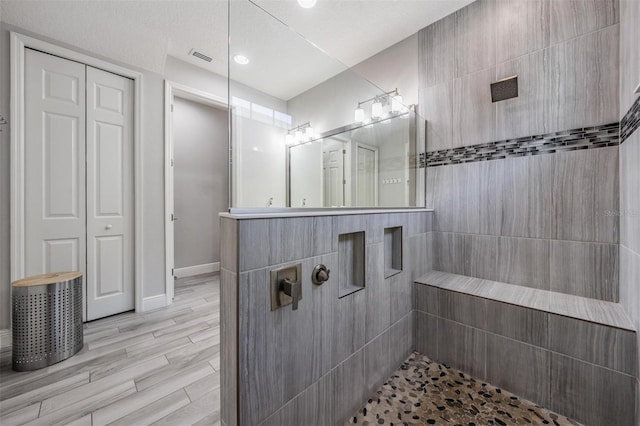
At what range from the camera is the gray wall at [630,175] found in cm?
110

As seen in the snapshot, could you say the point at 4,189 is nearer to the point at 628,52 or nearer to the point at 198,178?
the point at 198,178

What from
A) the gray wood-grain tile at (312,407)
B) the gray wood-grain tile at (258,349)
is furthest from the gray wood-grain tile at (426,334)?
the gray wood-grain tile at (258,349)

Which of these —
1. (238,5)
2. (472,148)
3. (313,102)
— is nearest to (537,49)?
(472,148)

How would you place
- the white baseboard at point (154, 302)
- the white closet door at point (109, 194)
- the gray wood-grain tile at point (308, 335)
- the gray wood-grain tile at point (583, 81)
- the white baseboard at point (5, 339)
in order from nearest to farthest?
the gray wood-grain tile at point (308, 335)
the gray wood-grain tile at point (583, 81)
the white baseboard at point (5, 339)
the white closet door at point (109, 194)
the white baseboard at point (154, 302)

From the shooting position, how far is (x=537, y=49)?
5.57ft

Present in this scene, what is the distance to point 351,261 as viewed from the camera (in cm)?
137

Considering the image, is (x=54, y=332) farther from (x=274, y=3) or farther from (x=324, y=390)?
(x=274, y=3)

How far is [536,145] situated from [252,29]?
1933 millimetres

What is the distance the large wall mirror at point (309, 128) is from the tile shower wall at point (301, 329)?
0.24 metres

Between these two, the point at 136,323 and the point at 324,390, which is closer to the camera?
the point at 324,390

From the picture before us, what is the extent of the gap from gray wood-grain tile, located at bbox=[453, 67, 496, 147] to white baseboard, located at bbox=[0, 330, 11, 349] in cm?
371

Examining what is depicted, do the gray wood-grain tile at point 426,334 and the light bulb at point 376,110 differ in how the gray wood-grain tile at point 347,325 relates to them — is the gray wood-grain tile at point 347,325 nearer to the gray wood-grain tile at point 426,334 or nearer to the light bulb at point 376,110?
the gray wood-grain tile at point 426,334

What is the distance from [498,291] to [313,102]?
186cm

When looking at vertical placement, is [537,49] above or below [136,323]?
above
